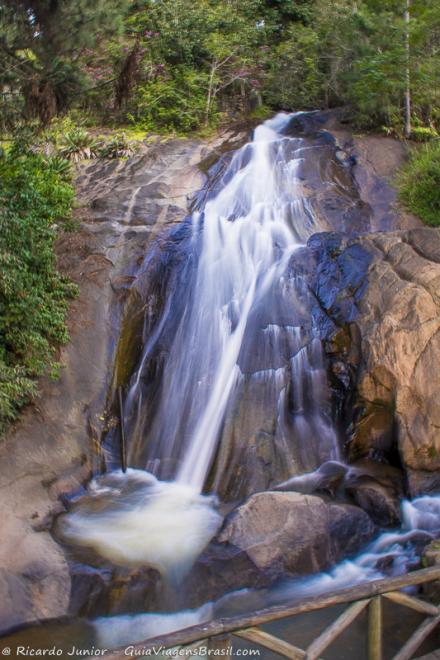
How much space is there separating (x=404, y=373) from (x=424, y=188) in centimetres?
508

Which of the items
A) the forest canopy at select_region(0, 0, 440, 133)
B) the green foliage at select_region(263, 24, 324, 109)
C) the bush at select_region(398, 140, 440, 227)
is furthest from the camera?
the green foliage at select_region(263, 24, 324, 109)

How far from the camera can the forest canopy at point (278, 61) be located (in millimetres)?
13992

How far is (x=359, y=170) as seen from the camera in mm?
13531

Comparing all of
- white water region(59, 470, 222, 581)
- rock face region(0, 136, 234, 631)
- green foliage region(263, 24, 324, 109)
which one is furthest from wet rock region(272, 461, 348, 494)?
green foliage region(263, 24, 324, 109)

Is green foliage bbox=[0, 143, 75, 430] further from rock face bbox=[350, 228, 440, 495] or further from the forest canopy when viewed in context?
rock face bbox=[350, 228, 440, 495]

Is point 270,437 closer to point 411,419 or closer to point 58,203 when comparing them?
point 411,419

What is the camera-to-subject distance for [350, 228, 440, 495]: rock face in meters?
8.34

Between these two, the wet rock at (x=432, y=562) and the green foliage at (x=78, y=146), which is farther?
the green foliage at (x=78, y=146)

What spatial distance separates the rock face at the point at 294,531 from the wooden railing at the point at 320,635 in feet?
7.13

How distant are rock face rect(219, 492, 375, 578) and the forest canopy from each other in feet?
24.4

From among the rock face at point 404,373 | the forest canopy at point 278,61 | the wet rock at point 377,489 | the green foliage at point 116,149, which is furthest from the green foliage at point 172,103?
the wet rock at point 377,489

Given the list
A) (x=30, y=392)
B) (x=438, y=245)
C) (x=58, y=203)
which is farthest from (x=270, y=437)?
(x=58, y=203)

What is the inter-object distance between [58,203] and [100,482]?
18.2ft

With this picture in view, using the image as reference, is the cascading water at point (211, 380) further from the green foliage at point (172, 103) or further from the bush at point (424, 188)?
the green foliage at point (172, 103)
